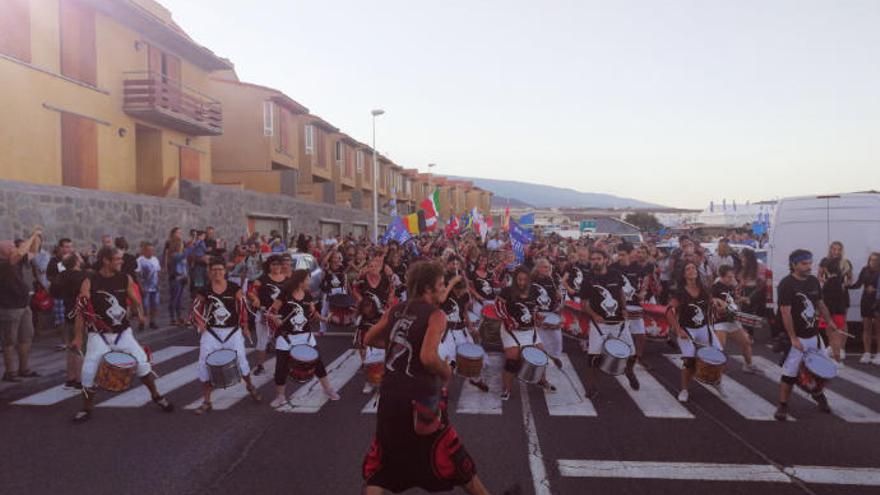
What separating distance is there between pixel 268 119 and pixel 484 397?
29176 millimetres

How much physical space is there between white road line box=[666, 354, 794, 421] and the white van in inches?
157

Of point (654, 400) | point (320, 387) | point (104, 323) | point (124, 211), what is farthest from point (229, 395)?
point (124, 211)

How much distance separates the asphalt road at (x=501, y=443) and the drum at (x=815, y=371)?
1.26ft

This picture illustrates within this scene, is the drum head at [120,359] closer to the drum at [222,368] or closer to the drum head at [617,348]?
the drum at [222,368]

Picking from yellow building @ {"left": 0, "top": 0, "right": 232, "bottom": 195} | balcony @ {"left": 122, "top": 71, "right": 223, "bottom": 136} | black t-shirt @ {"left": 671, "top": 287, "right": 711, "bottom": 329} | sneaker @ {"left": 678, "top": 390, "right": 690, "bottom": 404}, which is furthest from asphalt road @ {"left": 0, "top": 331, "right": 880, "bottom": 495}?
balcony @ {"left": 122, "top": 71, "right": 223, "bottom": 136}

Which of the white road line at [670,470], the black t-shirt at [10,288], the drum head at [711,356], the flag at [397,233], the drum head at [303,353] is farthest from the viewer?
the flag at [397,233]

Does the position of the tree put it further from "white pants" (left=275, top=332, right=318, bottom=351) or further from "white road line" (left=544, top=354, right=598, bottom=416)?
"white pants" (left=275, top=332, right=318, bottom=351)

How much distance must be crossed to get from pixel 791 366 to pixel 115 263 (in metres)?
7.49

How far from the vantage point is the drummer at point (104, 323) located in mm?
6652

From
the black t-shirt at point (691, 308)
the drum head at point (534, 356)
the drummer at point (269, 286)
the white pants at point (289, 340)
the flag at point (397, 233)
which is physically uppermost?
the flag at point (397, 233)

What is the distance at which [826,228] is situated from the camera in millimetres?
11109

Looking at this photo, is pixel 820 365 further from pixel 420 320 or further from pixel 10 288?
pixel 10 288

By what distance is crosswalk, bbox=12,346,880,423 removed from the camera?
699 centimetres

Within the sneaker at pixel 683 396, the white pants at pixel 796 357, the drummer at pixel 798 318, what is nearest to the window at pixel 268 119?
the sneaker at pixel 683 396
